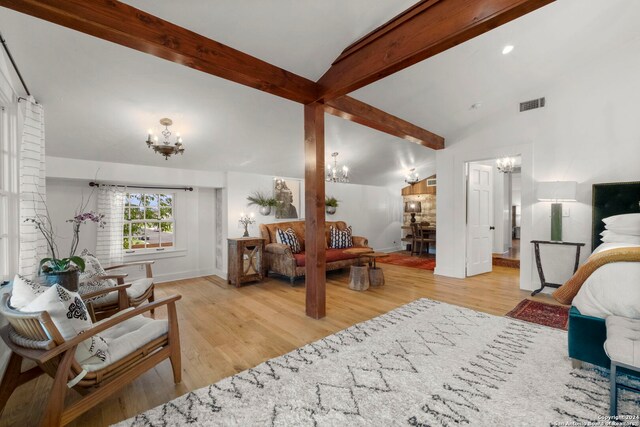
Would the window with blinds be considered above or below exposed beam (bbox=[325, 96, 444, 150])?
below

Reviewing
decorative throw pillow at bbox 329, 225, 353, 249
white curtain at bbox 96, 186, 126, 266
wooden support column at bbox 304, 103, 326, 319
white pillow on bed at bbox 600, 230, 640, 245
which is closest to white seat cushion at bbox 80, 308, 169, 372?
wooden support column at bbox 304, 103, 326, 319

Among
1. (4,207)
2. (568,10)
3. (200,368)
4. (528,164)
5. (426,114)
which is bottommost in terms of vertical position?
(200,368)

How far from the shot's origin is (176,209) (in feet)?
17.0

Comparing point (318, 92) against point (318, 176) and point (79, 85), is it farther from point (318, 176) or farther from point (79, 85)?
point (79, 85)

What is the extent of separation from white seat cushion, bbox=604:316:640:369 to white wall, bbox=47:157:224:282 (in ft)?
16.9

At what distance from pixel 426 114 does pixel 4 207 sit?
4979 millimetres

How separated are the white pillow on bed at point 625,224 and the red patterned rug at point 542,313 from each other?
43.8 inches

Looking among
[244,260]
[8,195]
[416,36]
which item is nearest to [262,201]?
[244,260]

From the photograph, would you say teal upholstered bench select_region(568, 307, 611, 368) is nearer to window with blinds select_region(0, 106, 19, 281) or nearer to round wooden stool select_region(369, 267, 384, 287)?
round wooden stool select_region(369, 267, 384, 287)

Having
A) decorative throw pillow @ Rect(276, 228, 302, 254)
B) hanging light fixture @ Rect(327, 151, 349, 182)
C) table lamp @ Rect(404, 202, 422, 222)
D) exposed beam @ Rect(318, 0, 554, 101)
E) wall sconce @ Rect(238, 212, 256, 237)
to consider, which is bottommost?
decorative throw pillow @ Rect(276, 228, 302, 254)

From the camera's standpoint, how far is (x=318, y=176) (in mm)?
3191

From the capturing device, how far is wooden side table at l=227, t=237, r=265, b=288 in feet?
15.1

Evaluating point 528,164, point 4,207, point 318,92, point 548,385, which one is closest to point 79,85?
point 4,207

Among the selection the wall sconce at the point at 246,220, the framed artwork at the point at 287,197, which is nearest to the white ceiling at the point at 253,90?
the framed artwork at the point at 287,197
